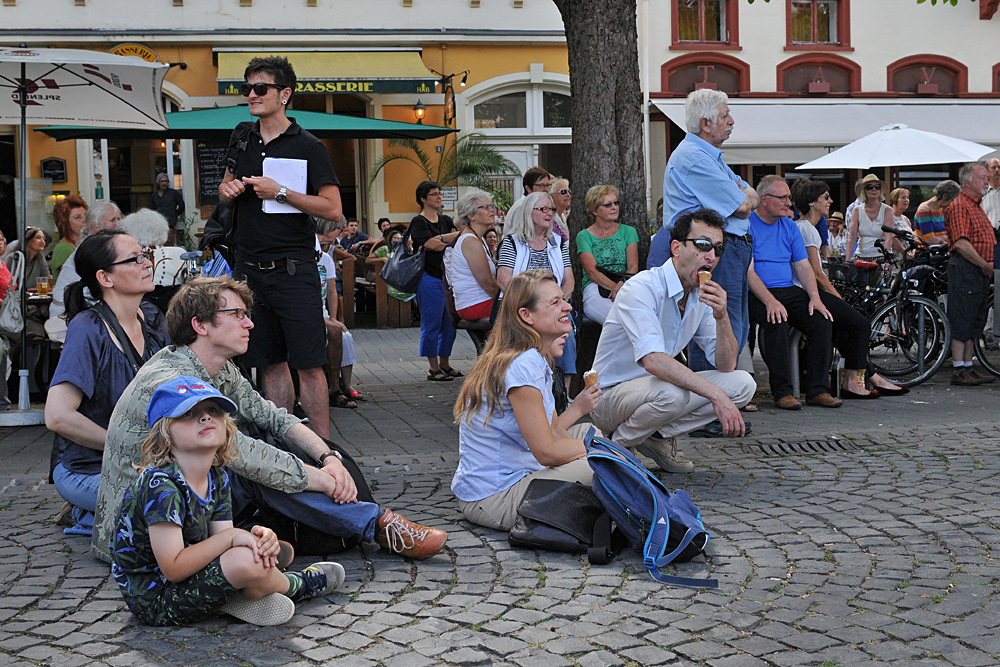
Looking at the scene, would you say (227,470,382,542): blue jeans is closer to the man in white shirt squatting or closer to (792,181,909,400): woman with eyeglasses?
the man in white shirt squatting

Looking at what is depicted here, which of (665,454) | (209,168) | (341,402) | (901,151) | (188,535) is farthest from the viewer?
(209,168)

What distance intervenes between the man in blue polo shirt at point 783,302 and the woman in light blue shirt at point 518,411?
376cm

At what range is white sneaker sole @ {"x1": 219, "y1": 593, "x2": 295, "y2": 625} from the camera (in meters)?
3.90

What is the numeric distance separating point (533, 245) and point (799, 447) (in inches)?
94.4

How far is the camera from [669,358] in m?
5.73

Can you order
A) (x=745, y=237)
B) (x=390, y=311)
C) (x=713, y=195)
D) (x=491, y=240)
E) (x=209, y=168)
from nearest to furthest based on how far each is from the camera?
(x=713, y=195)
(x=745, y=237)
(x=491, y=240)
(x=390, y=311)
(x=209, y=168)

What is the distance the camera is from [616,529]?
15.6 ft

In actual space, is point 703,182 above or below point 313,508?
above

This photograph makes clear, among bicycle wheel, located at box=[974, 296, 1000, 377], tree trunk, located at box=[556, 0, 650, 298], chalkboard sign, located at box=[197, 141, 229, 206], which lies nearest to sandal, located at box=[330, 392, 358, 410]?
tree trunk, located at box=[556, 0, 650, 298]

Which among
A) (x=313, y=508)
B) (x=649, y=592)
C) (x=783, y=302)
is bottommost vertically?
(x=649, y=592)

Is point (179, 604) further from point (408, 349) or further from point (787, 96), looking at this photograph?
point (787, 96)

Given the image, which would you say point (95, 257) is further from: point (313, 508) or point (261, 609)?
point (261, 609)

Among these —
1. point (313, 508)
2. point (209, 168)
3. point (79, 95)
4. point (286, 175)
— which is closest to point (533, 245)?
point (286, 175)

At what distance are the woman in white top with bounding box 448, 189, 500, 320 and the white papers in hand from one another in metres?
2.11
